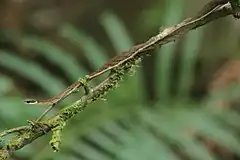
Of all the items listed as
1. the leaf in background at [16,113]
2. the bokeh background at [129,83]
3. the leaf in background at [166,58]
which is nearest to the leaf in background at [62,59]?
the bokeh background at [129,83]

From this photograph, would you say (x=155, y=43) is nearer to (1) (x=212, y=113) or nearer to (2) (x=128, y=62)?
(2) (x=128, y=62)

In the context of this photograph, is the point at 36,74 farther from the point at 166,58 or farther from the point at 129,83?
the point at 166,58

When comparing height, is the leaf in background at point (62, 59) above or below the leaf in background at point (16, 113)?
above

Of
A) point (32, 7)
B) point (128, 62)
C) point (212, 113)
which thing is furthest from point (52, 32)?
point (128, 62)

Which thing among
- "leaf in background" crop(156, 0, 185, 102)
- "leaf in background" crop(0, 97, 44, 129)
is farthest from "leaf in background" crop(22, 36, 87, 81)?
"leaf in background" crop(0, 97, 44, 129)

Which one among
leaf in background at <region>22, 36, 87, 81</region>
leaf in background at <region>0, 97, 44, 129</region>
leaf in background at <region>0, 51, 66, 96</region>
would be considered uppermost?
leaf in background at <region>22, 36, 87, 81</region>

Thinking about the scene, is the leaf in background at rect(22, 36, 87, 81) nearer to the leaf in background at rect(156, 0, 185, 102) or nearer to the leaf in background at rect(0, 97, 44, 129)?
the leaf in background at rect(156, 0, 185, 102)

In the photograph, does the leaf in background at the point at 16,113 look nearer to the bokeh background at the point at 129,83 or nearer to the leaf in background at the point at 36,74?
the bokeh background at the point at 129,83
